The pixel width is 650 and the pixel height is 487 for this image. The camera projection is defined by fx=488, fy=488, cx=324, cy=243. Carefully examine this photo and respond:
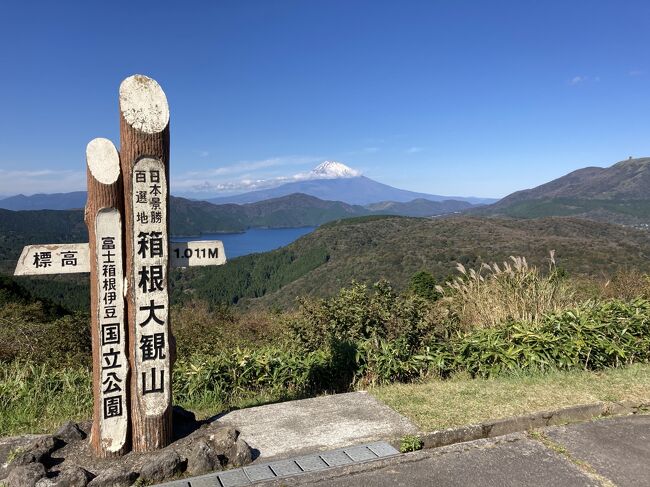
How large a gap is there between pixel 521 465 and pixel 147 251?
288 cm

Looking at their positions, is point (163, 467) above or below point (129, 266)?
below

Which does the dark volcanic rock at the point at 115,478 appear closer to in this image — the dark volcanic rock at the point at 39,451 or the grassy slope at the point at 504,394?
the dark volcanic rock at the point at 39,451

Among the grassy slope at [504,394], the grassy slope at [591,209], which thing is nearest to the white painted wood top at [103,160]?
the grassy slope at [504,394]

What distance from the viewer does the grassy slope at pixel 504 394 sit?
3961mm

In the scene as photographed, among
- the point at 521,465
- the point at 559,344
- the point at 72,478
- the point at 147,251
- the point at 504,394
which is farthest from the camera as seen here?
the point at 559,344

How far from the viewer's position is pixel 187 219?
192125 millimetres

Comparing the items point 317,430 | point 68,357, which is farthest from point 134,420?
point 68,357

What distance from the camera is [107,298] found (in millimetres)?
3260

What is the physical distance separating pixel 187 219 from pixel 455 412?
196 metres

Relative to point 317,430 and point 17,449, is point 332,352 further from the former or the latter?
point 17,449

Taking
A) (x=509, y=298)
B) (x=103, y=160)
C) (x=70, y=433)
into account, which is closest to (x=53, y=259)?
(x=103, y=160)

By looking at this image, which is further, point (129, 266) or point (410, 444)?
point (410, 444)

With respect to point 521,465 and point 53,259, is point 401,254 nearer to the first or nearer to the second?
point 521,465

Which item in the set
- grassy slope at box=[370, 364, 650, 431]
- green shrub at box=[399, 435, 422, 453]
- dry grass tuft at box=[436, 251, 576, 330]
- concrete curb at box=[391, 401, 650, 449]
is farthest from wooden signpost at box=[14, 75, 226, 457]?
dry grass tuft at box=[436, 251, 576, 330]
